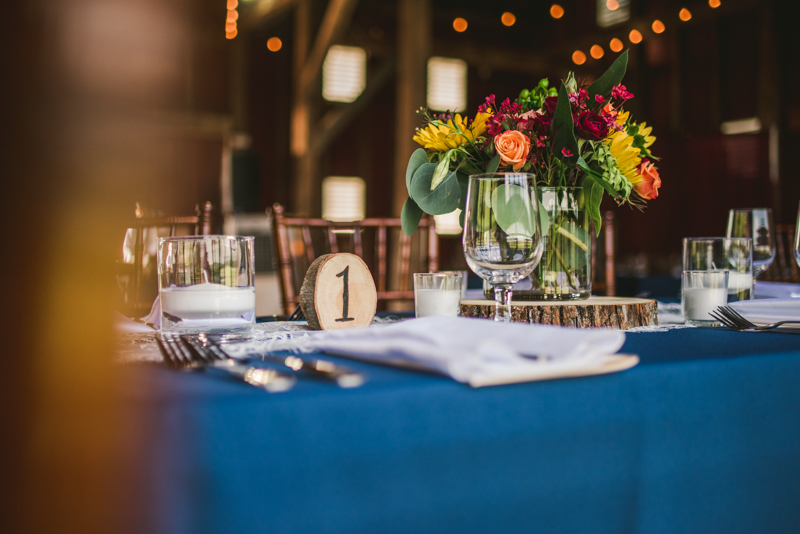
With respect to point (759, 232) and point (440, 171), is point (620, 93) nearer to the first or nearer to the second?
point (440, 171)

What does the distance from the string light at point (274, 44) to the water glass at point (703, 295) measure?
874 centimetres

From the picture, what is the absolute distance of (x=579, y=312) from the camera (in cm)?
99

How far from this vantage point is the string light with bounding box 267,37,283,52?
8.95 m

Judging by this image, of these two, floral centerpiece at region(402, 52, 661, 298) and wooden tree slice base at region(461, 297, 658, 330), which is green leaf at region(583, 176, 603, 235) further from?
wooden tree slice base at region(461, 297, 658, 330)

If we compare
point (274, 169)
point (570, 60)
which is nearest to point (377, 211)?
point (274, 169)

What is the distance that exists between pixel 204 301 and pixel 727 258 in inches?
36.7

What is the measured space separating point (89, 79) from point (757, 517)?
0.71m

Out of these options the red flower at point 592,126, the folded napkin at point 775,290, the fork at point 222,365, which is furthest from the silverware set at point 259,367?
the folded napkin at point 775,290

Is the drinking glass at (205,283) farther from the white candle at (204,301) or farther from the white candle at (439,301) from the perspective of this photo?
the white candle at (439,301)

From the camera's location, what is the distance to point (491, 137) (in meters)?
1.03

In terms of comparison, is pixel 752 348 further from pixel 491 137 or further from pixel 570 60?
pixel 570 60

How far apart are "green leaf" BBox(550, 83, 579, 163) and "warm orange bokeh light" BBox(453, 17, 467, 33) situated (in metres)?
9.25

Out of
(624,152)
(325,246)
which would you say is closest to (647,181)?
(624,152)

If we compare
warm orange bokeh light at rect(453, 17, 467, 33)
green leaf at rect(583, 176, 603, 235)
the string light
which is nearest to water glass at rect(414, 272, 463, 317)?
green leaf at rect(583, 176, 603, 235)
